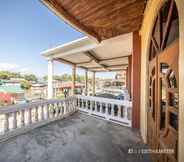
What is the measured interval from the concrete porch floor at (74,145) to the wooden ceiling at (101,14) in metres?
2.76

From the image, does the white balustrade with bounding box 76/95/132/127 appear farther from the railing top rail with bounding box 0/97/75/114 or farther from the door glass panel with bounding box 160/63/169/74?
the door glass panel with bounding box 160/63/169/74

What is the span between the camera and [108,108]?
3889 millimetres

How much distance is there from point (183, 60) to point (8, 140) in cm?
345

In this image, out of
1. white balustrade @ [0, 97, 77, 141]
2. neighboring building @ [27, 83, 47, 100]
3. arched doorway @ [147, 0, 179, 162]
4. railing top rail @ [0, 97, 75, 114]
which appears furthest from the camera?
neighboring building @ [27, 83, 47, 100]

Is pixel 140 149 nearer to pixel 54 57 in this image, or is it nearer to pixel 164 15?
pixel 164 15

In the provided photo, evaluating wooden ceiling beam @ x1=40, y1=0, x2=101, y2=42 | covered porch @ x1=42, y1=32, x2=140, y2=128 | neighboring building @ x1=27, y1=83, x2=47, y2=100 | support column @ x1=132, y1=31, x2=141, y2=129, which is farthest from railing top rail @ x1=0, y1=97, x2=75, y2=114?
neighboring building @ x1=27, y1=83, x2=47, y2=100

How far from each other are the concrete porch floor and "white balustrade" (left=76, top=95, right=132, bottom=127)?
0.43 m

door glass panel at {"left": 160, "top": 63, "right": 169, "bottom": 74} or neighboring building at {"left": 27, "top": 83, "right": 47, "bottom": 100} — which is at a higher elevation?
door glass panel at {"left": 160, "top": 63, "right": 169, "bottom": 74}

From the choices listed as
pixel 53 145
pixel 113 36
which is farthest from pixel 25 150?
pixel 113 36

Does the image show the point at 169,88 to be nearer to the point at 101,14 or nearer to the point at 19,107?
the point at 101,14

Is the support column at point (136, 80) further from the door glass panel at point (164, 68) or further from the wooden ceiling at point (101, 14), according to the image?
the door glass panel at point (164, 68)

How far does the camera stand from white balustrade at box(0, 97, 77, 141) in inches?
98.3

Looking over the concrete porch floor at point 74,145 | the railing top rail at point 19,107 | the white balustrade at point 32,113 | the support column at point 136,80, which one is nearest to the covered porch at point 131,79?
the support column at point 136,80

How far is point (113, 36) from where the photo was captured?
348 cm
